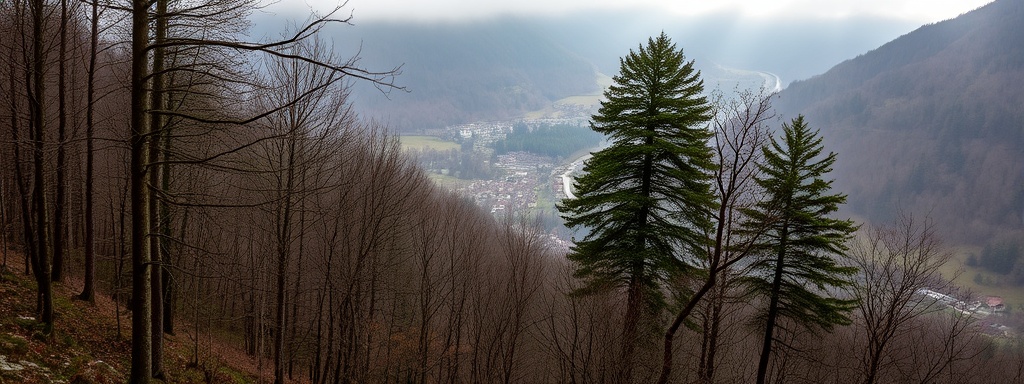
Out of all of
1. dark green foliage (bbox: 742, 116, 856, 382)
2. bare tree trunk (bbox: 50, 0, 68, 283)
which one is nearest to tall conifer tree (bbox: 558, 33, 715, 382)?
dark green foliage (bbox: 742, 116, 856, 382)

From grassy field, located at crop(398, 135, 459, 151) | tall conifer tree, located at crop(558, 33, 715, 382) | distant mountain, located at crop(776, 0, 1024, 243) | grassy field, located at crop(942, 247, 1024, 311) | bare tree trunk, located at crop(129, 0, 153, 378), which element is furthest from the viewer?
grassy field, located at crop(398, 135, 459, 151)

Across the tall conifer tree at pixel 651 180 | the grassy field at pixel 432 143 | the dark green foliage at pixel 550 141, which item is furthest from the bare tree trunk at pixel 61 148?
the grassy field at pixel 432 143

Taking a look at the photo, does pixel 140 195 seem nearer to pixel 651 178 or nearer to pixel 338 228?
pixel 338 228

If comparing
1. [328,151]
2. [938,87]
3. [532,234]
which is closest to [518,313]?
[532,234]

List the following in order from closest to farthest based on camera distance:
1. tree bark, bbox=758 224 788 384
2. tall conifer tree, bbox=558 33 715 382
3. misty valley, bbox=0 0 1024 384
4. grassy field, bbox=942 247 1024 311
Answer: misty valley, bbox=0 0 1024 384, tall conifer tree, bbox=558 33 715 382, tree bark, bbox=758 224 788 384, grassy field, bbox=942 247 1024 311

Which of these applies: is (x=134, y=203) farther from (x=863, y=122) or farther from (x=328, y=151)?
(x=863, y=122)

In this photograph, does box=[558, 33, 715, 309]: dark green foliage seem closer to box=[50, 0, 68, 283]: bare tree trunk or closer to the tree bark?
the tree bark
